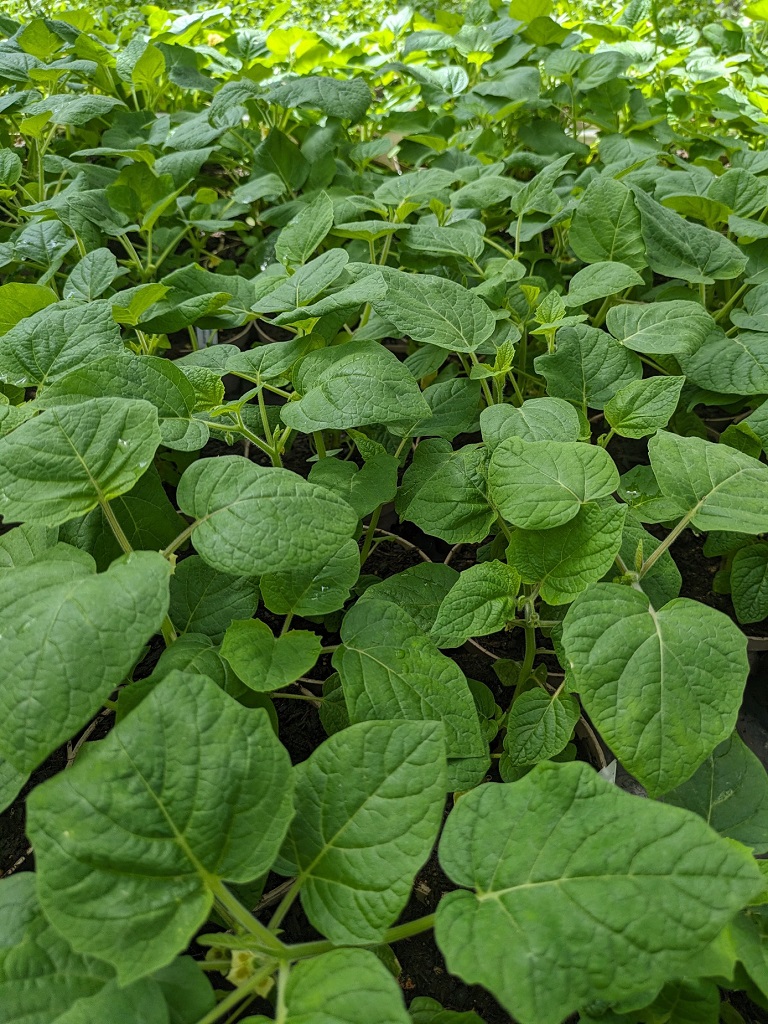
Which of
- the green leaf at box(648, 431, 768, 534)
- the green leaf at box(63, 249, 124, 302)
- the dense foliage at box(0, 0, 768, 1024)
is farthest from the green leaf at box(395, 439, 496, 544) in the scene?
the green leaf at box(63, 249, 124, 302)

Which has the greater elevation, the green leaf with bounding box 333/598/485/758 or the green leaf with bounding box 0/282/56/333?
the green leaf with bounding box 0/282/56/333

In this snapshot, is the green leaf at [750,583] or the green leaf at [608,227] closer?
the green leaf at [750,583]

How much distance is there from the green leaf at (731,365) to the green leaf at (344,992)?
0.93 meters

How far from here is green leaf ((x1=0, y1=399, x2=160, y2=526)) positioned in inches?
30.1

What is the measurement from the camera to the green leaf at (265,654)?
2.54 ft

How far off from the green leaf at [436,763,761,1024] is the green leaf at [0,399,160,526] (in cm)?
47

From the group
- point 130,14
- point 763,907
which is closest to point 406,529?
point 763,907

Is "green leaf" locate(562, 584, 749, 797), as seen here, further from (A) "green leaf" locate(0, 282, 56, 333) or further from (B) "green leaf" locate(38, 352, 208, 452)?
(A) "green leaf" locate(0, 282, 56, 333)

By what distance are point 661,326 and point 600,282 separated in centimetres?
13

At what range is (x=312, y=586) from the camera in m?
0.90

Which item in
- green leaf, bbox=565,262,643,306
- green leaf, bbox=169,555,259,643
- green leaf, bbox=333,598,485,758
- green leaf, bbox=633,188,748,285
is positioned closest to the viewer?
green leaf, bbox=333,598,485,758

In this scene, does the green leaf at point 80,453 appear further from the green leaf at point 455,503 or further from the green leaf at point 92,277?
the green leaf at point 92,277

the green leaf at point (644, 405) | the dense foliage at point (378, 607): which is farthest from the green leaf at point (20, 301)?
the green leaf at point (644, 405)

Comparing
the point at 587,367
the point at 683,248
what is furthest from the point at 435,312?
the point at 683,248
